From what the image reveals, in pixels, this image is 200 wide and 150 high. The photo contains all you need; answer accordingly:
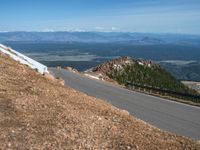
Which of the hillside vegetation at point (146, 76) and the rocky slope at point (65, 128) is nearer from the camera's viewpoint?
the rocky slope at point (65, 128)

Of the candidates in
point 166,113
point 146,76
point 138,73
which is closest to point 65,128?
point 166,113

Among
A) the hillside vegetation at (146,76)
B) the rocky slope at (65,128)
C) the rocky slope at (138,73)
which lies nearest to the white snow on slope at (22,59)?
the rocky slope at (65,128)

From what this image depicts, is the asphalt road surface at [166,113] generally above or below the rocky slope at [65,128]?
below

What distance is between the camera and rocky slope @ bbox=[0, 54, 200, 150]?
908 centimetres

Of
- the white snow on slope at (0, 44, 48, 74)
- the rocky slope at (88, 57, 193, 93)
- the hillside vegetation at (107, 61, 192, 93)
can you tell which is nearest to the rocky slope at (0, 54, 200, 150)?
the white snow on slope at (0, 44, 48, 74)

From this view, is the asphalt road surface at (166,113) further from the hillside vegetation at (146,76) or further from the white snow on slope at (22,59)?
the hillside vegetation at (146,76)

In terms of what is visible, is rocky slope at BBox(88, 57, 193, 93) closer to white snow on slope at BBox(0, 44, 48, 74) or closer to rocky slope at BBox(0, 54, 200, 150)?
white snow on slope at BBox(0, 44, 48, 74)

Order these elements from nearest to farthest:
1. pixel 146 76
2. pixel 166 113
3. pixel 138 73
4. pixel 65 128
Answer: pixel 65 128 → pixel 166 113 → pixel 138 73 → pixel 146 76

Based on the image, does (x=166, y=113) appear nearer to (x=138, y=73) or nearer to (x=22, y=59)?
(x=22, y=59)

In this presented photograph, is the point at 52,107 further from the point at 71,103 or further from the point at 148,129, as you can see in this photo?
the point at 148,129

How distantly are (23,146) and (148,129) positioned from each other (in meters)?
3.64

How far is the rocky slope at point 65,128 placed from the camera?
9078 mm

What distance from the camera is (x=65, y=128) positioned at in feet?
32.5

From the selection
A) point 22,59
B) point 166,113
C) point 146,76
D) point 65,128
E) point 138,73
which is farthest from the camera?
point 146,76
